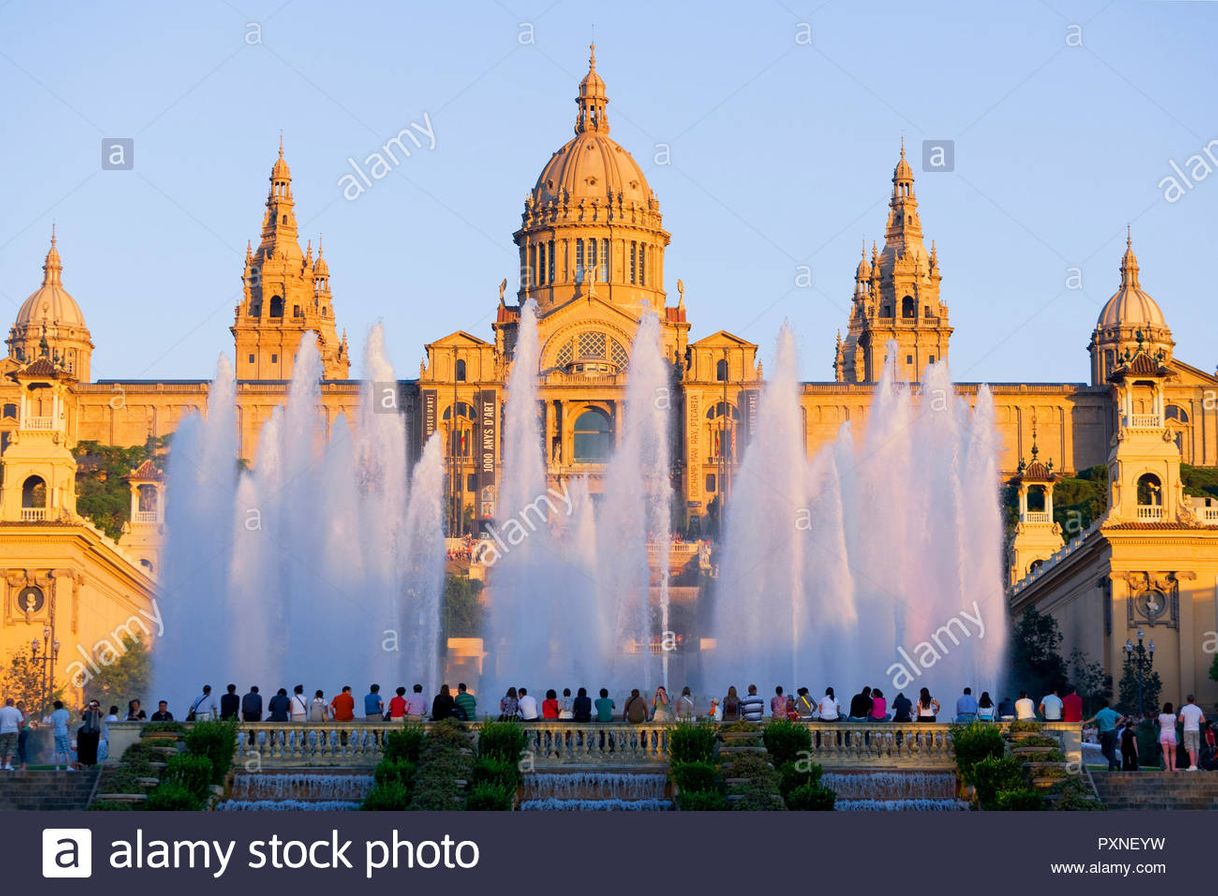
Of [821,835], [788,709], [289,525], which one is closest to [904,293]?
[289,525]

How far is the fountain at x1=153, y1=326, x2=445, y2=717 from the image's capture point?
5681cm

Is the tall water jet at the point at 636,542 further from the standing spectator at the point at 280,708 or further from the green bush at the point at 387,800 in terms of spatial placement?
the green bush at the point at 387,800

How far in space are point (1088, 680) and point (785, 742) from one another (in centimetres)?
3095

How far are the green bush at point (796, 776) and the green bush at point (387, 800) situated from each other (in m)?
5.20

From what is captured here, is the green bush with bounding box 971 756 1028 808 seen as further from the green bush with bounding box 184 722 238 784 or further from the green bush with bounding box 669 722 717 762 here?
the green bush with bounding box 184 722 238 784

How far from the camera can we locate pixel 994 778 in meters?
37.0

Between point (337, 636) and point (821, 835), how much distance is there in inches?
1063

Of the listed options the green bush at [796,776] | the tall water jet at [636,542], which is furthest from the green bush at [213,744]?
the tall water jet at [636,542]

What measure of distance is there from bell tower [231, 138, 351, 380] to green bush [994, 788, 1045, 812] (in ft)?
350

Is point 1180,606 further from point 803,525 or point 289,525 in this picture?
point 289,525

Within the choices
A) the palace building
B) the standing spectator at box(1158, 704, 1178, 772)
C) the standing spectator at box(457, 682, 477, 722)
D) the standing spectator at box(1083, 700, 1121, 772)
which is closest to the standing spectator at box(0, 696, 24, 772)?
the standing spectator at box(457, 682, 477, 722)

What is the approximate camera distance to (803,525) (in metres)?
62.3

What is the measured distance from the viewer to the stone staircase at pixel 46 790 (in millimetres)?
37594

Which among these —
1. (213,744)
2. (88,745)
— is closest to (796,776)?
(213,744)
